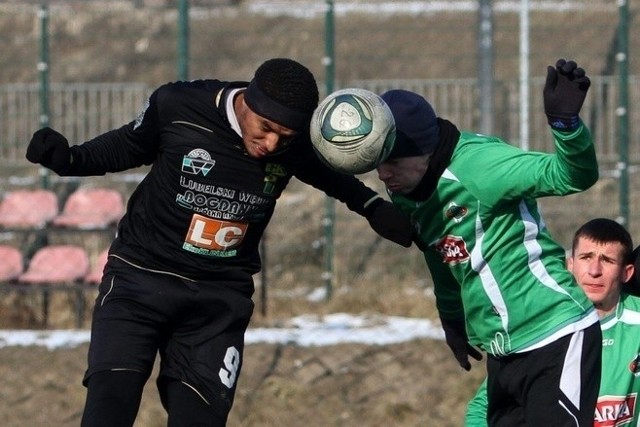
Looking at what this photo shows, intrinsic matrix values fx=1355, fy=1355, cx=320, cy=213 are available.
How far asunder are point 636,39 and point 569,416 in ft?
44.6

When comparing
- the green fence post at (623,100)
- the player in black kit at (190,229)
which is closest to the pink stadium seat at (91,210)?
the green fence post at (623,100)

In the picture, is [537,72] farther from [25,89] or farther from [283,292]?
[283,292]

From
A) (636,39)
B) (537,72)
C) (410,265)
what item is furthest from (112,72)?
(410,265)

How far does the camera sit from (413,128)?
4.56m

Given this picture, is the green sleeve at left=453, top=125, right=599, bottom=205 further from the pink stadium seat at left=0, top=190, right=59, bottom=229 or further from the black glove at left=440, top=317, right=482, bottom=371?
the pink stadium seat at left=0, top=190, right=59, bottom=229

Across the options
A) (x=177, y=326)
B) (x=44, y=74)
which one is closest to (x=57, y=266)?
(x=44, y=74)

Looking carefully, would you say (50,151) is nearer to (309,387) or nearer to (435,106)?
(309,387)

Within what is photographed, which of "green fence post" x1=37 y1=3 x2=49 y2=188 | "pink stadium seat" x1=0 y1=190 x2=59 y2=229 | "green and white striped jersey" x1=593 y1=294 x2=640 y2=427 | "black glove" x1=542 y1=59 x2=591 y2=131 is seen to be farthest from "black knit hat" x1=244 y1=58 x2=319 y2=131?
"green fence post" x1=37 y1=3 x2=49 y2=188

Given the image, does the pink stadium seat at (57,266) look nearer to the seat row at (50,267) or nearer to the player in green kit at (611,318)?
the seat row at (50,267)

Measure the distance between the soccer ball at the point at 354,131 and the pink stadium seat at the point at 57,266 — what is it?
597 centimetres

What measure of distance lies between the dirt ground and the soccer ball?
3.86 m

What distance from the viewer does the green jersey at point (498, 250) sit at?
453 centimetres

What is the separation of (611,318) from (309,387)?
355 centimetres

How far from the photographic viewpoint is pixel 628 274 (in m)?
5.34
